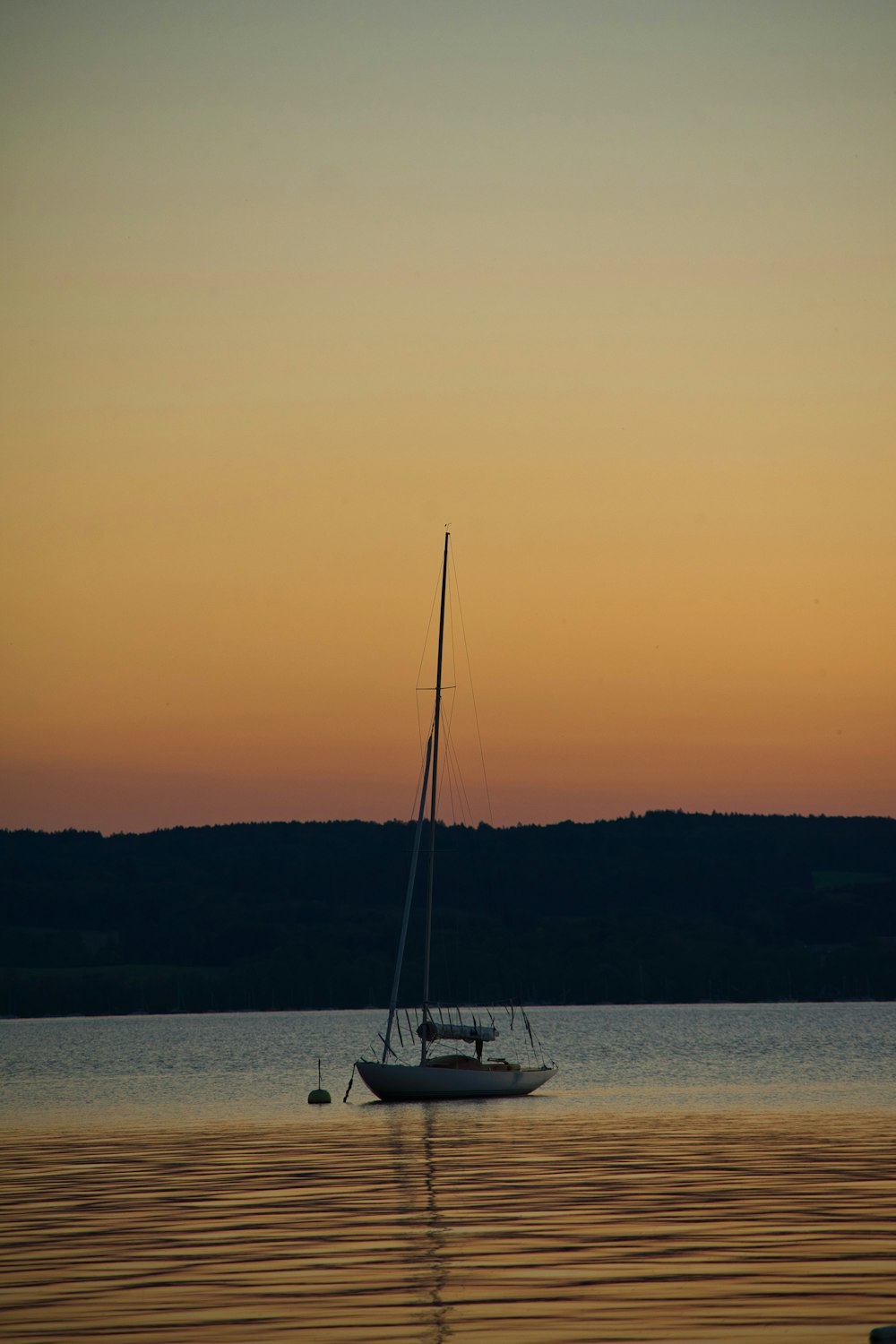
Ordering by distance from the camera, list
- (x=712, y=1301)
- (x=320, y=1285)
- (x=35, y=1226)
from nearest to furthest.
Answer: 1. (x=712, y=1301)
2. (x=320, y=1285)
3. (x=35, y=1226)

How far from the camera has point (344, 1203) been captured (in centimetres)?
3934

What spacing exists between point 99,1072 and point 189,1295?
99.3 metres

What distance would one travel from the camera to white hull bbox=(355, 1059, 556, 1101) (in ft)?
243

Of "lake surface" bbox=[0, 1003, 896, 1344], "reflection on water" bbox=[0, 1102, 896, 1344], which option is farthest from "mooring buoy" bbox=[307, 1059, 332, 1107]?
"reflection on water" bbox=[0, 1102, 896, 1344]

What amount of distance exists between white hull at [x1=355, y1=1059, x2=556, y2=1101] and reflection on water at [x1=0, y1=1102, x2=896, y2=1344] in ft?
57.8

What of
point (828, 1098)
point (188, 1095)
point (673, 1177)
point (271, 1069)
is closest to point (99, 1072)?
point (271, 1069)

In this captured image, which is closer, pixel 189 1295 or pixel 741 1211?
pixel 189 1295

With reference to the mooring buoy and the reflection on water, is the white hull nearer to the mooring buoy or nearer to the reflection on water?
the mooring buoy

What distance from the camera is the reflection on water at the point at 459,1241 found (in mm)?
25281

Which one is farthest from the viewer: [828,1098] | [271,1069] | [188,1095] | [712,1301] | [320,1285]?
[271,1069]

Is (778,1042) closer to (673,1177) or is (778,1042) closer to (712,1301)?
(673,1177)

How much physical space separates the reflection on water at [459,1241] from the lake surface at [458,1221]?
0.27 feet

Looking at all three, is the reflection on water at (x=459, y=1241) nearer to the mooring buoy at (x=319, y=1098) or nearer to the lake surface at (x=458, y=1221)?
the lake surface at (x=458, y=1221)

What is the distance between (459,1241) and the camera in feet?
109
